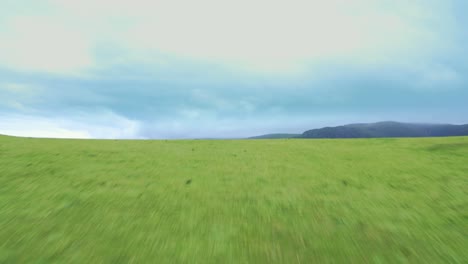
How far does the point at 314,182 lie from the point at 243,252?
6.16 m

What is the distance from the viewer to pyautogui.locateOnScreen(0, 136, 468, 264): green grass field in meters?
5.12

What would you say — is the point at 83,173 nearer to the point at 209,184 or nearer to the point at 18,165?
the point at 18,165

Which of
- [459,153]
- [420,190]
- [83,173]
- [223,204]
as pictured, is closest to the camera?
[223,204]

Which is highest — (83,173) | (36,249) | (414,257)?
(83,173)

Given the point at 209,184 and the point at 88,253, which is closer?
Answer: the point at 88,253

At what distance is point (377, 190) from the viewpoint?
9.43 meters

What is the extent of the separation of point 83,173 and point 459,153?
2062 centimetres

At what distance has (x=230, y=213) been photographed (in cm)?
721

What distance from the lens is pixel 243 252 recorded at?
5156 mm

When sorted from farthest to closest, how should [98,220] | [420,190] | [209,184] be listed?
[209,184], [420,190], [98,220]

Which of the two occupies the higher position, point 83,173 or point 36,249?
point 83,173

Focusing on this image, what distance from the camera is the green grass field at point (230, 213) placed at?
5.12 meters

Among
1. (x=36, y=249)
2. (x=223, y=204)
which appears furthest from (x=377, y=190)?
(x=36, y=249)

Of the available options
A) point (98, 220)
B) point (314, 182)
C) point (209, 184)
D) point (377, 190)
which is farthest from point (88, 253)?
point (377, 190)
